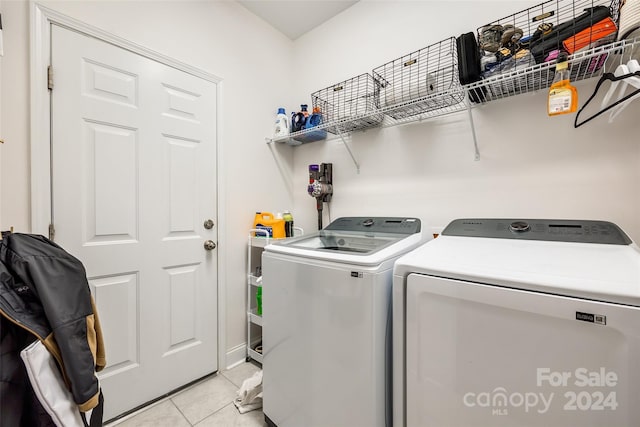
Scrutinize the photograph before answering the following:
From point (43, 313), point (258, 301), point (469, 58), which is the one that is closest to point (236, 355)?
point (258, 301)

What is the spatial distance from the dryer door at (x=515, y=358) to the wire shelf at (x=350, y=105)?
1255 mm

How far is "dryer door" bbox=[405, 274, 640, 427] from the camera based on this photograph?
2.12 ft

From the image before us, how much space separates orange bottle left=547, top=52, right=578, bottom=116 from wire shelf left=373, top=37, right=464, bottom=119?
15.1 inches

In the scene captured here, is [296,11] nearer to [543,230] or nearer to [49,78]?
[49,78]

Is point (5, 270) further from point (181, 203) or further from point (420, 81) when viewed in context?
point (420, 81)

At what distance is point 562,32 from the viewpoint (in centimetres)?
107

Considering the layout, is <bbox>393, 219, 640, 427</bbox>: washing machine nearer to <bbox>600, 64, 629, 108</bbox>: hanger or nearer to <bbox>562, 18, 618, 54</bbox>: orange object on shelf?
<bbox>600, 64, 629, 108</bbox>: hanger

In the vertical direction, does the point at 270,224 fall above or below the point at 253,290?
above

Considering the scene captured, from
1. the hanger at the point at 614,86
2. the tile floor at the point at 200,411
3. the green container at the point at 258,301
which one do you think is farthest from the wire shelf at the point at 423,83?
the tile floor at the point at 200,411

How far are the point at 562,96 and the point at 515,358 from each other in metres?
1.01

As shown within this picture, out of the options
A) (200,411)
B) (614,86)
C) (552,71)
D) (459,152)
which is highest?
(552,71)

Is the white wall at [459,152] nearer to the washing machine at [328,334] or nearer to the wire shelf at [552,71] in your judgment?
the wire shelf at [552,71]

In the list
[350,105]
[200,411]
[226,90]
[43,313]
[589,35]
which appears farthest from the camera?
[226,90]

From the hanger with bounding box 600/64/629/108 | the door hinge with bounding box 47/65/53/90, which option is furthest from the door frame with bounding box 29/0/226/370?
the hanger with bounding box 600/64/629/108
